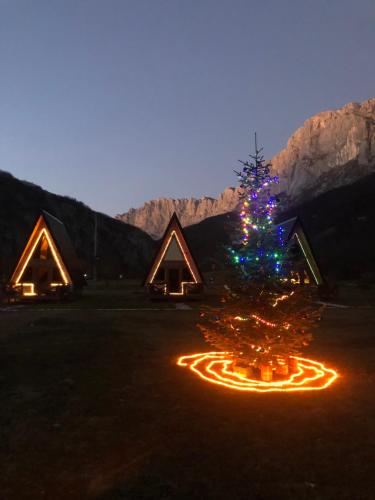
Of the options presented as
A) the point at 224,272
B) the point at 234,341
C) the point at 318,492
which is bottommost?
the point at 318,492

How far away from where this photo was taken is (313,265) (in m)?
28.5

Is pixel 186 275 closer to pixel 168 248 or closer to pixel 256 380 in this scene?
pixel 168 248

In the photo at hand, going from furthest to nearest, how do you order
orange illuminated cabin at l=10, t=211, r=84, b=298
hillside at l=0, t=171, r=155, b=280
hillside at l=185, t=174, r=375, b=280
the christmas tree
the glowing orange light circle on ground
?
hillside at l=185, t=174, r=375, b=280, hillside at l=0, t=171, r=155, b=280, orange illuminated cabin at l=10, t=211, r=84, b=298, the christmas tree, the glowing orange light circle on ground

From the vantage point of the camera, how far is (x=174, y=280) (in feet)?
93.6

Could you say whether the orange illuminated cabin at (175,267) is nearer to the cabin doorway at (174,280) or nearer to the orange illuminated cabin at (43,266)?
the cabin doorway at (174,280)

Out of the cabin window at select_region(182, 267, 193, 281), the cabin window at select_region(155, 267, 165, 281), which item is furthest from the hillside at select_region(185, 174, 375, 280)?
the cabin window at select_region(155, 267, 165, 281)

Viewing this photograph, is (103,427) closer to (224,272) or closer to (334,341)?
(224,272)

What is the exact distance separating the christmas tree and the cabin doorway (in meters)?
19.4

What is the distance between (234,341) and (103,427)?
3617 mm

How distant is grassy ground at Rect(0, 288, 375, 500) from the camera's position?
12.9 feet

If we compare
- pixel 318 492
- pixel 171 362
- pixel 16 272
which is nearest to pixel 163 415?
pixel 318 492

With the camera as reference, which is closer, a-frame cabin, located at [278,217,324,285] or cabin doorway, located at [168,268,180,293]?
a-frame cabin, located at [278,217,324,285]

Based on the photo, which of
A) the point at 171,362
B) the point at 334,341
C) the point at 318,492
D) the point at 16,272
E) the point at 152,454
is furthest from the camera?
the point at 16,272

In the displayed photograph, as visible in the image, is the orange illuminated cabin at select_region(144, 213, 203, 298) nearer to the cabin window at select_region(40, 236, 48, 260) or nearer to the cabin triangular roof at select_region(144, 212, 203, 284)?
the cabin triangular roof at select_region(144, 212, 203, 284)
